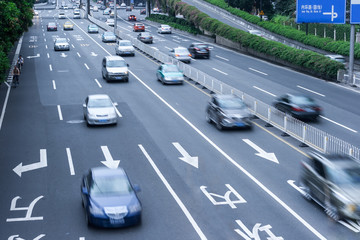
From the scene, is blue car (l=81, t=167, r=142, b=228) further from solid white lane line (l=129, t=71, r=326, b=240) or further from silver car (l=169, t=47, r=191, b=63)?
silver car (l=169, t=47, r=191, b=63)

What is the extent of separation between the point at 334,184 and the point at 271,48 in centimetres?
3991

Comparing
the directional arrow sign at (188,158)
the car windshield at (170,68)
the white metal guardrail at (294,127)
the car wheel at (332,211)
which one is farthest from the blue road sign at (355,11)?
the car wheel at (332,211)

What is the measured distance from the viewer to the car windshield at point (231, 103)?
28406mm

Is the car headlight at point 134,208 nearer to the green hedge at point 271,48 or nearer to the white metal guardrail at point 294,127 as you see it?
the white metal guardrail at point 294,127

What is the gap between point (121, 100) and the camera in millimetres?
35656

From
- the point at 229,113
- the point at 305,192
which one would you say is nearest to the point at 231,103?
the point at 229,113

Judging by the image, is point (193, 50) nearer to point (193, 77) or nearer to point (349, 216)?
point (193, 77)

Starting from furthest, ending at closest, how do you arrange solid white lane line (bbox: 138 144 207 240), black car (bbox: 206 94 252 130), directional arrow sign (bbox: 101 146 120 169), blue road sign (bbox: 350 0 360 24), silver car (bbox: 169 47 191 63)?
silver car (bbox: 169 47 191 63) < blue road sign (bbox: 350 0 360 24) < black car (bbox: 206 94 252 130) < directional arrow sign (bbox: 101 146 120 169) < solid white lane line (bbox: 138 144 207 240)

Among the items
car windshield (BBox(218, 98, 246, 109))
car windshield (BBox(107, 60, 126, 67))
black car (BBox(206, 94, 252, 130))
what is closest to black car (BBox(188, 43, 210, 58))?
car windshield (BBox(107, 60, 126, 67))

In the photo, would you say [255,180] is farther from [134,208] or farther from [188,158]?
[134,208]

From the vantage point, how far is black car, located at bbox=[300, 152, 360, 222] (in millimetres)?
15806

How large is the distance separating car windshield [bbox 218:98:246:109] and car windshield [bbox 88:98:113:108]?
5.97 meters

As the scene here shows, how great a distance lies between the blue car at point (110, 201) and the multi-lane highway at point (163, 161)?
0.39 metres

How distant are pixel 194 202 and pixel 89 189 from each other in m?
3.72
